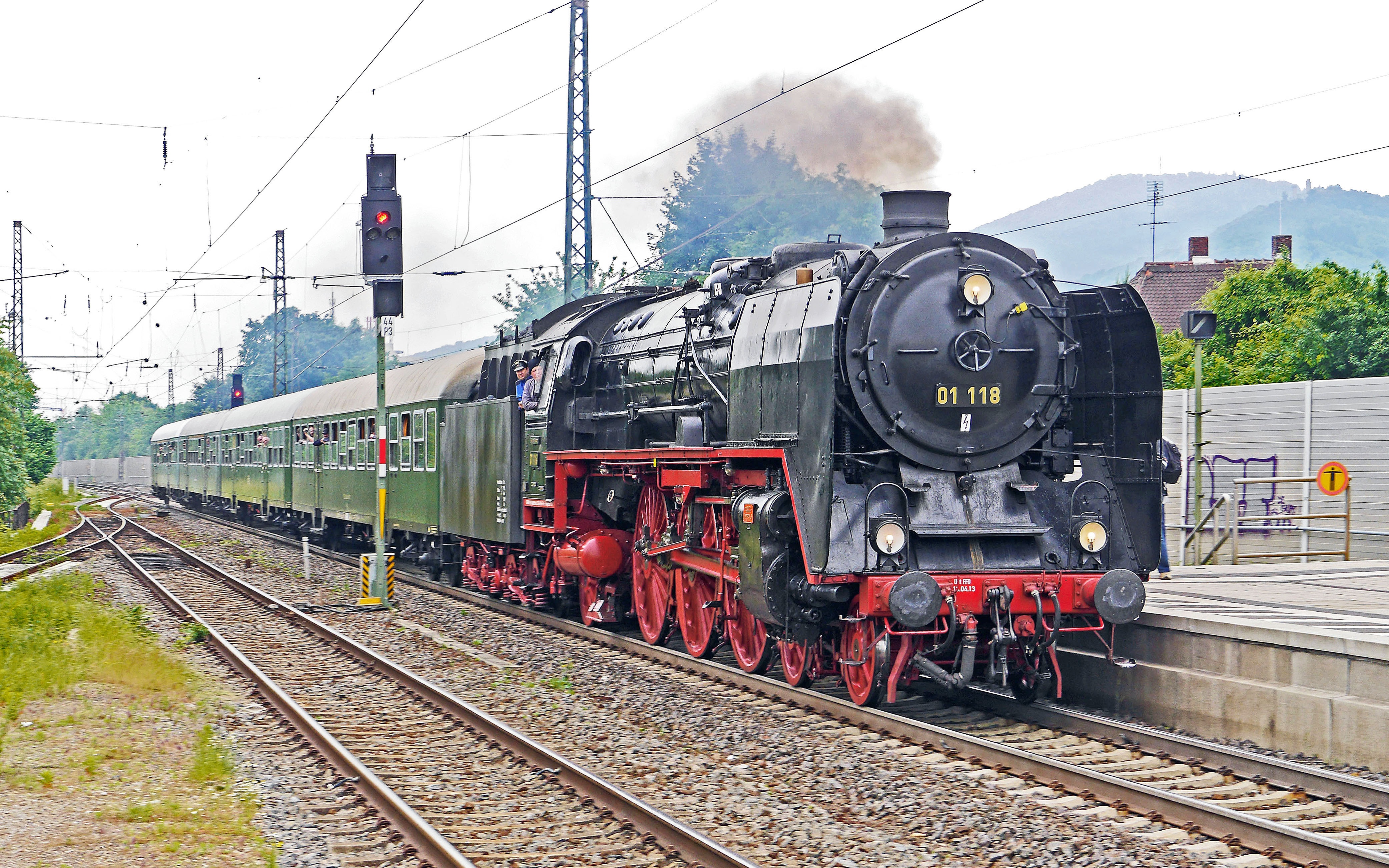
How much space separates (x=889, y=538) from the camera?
8555mm

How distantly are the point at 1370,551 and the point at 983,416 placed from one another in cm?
1021

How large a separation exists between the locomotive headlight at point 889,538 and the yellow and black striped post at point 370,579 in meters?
10.0

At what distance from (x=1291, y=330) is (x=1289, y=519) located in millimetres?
16202

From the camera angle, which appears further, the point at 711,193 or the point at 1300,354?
the point at 711,193

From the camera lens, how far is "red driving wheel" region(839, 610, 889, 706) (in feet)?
28.3

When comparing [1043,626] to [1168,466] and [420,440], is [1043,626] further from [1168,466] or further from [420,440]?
[420,440]

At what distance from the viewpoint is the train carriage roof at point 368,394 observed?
18250 mm

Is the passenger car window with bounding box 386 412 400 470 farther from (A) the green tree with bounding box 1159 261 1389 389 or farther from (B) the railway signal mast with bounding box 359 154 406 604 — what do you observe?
(A) the green tree with bounding box 1159 261 1389 389

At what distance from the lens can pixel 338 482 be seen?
80.1 feet

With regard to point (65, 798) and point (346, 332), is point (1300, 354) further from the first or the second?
point (346, 332)

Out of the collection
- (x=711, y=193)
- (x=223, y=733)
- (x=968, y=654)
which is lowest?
(x=223, y=733)

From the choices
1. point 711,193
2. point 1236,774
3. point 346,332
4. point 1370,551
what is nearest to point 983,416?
point 1236,774

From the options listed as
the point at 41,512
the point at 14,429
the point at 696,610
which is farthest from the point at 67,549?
the point at 696,610

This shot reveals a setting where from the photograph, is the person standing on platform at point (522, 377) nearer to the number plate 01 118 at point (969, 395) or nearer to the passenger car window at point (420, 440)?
the passenger car window at point (420, 440)
